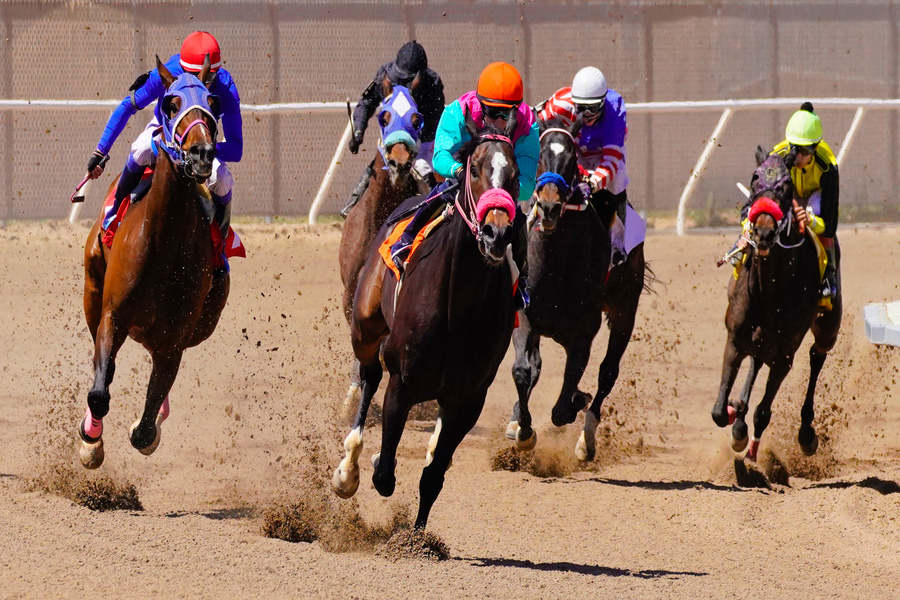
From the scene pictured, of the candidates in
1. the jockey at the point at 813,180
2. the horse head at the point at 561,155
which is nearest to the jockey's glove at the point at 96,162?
the horse head at the point at 561,155

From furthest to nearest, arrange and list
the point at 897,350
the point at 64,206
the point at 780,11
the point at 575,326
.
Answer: the point at 780,11 < the point at 64,206 < the point at 897,350 < the point at 575,326

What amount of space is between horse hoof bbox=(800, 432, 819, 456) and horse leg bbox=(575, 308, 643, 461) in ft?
4.36

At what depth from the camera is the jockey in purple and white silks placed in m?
8.05

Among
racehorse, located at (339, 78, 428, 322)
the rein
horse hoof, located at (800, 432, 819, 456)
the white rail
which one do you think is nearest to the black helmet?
racehorse, located at (339, 78, 428, 322)

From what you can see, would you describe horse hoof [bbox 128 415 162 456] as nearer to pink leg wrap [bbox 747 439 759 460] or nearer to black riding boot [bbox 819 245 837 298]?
pink leg wrap [bbox 747 439 759 460]

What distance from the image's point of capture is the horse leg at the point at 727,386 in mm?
8500

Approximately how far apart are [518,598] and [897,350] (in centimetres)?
727

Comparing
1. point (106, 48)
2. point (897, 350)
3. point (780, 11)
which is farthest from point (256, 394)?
point (780, 11)

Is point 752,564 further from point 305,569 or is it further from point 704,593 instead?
point 305,569

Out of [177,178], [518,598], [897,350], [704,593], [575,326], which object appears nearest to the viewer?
[518,598]

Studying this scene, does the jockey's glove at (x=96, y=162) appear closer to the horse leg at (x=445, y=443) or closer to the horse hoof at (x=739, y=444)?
the horse leg at (x=445, y=443)

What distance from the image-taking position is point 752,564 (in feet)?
21.5

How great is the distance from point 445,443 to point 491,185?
1370mm

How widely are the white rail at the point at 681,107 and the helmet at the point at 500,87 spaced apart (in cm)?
801
